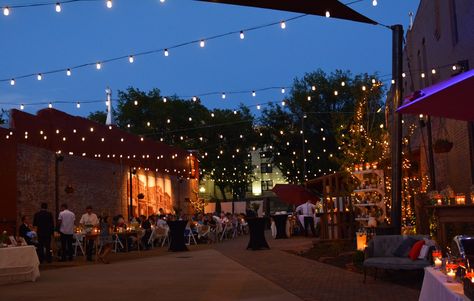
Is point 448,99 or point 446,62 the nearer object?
point 448,99

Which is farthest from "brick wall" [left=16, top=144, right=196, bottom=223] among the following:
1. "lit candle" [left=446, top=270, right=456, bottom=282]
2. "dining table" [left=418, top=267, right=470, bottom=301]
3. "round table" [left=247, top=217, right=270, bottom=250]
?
"lit candle" [left=446, top=270, right=456, bottom=282]

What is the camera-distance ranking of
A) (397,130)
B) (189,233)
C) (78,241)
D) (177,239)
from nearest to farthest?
(397,130)
(78,241)
(177,239)
(189,233)

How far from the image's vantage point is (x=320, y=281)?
34.7ft

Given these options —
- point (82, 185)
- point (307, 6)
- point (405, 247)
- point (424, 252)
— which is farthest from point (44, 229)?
point (307, 6)

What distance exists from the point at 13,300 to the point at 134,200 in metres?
17.9

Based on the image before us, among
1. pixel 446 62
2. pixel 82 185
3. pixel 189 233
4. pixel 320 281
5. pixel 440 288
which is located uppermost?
pixel 446 62

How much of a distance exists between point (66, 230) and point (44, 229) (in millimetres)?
638

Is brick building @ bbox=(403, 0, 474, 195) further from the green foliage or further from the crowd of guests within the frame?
the green foliage

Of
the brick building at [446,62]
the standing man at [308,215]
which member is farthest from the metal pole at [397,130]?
the standing man at [308,215]

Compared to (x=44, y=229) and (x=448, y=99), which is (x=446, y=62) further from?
(x=44, y=229)

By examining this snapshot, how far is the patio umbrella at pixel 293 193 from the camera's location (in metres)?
28.0

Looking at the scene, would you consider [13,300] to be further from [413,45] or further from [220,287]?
[413,45]

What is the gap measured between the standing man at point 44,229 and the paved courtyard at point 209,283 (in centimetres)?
164

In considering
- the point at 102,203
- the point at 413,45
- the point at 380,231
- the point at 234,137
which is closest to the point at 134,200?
the point at 102,203
